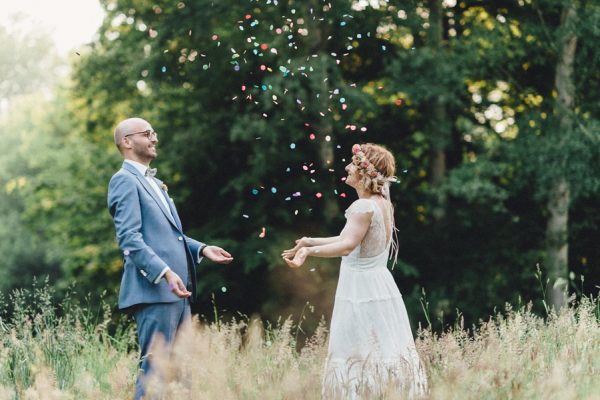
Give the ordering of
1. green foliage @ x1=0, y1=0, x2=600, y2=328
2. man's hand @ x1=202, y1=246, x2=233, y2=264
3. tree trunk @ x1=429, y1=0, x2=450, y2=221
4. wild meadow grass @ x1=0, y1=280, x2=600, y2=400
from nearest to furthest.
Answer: wild meadow grass @ x1=0, y1=280, x2=600, y2=400 → man's hand @ x1=202, y1=246, x2=233, y2=264 → green foliage @ x1=0, y1=0, x2=600, y2=328 → tree trunk @ x1=429, y1=0, x2=450, y2=221

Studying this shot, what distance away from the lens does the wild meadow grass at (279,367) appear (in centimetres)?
341

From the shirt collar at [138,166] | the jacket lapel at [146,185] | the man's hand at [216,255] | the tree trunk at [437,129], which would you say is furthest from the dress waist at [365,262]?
the tree trunk at [437,129]

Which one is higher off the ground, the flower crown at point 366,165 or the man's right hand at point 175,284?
the flower crown at point 366,165

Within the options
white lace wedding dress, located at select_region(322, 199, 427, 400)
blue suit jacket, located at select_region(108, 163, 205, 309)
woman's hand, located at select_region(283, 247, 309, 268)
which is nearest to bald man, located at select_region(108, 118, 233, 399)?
blue suit jacket, located at select_region(108, 163, 205, 309)

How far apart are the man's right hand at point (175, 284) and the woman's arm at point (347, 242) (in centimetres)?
59

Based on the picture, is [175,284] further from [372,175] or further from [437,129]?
[437,129]

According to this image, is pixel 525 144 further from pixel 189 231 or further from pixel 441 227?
pixel 189 231

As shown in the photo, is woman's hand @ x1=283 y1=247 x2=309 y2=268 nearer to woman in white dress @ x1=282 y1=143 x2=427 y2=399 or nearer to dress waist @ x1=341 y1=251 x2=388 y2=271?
woman in white dress @ x1=282 y1=143 x2=427 y2=399

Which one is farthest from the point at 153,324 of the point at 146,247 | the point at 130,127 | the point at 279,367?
the point at 130,127

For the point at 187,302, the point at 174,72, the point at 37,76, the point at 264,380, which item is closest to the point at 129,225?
the point at 187,302

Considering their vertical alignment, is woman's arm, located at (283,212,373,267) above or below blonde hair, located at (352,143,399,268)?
below

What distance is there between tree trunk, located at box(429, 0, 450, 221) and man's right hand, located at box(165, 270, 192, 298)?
10.3 meters

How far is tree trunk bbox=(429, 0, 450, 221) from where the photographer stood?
47.2 ft

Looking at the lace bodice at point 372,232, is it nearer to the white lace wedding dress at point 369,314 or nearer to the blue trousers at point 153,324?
the white lace wedding dress at point 369,314
